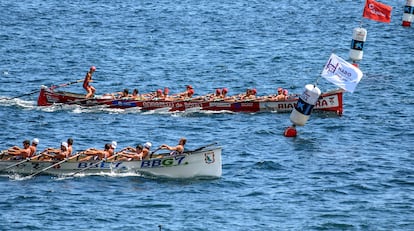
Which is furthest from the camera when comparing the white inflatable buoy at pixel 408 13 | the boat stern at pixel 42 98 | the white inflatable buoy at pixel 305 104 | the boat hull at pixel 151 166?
the white inflatable buoy at pixel 408 13

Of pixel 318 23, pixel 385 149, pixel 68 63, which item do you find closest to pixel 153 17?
pixel 318 23

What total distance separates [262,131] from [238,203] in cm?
1585

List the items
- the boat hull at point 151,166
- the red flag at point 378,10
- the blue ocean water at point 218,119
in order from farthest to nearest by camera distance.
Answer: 1. the red flag at point 378,10
2. the boat hull at point 151,166
3. the blue ocean water at point 218,119

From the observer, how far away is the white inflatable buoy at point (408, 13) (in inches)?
4301

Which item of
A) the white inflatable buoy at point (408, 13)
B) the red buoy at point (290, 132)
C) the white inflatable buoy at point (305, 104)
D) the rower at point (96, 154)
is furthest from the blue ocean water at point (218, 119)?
the white inflatable buoy at point (408, 13)

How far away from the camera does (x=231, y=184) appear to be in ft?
196

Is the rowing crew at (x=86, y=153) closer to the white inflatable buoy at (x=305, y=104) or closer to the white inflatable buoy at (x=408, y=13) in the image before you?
the white inflatable buoy at (x=305, y=104)

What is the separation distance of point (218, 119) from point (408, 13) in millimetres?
42127

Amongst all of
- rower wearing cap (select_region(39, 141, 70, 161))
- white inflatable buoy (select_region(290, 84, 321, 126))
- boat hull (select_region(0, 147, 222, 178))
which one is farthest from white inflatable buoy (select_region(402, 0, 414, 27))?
rower wearing cap (select_region(39, 141, 70, 161))

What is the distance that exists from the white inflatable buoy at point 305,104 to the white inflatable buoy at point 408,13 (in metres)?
43.1

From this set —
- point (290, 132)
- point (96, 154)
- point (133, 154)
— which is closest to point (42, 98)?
point (290, 132)

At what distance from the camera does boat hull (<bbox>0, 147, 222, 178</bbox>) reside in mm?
59188

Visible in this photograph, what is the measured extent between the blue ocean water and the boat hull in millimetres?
→ 500

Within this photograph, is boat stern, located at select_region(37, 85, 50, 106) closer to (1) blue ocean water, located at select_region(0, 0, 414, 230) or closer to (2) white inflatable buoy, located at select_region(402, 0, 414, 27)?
(1) blue ocean water, located at select_region(0, 0, 414, 230)
